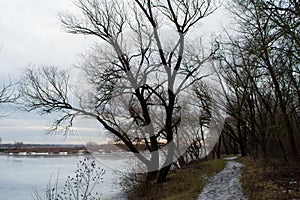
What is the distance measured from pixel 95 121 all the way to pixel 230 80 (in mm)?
13716

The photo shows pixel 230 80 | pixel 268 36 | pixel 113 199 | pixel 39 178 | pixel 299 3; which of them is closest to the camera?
pixel 299 3

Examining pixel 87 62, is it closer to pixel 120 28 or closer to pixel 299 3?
pixel 120 28

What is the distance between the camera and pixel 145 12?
460 inches

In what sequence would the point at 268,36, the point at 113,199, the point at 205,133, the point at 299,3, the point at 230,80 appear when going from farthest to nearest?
the point at 205,133 → the point at 230,80 → the point at 113,199 → the point at 268,36 → the point at 299,3

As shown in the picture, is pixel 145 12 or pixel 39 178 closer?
pixel 145 12

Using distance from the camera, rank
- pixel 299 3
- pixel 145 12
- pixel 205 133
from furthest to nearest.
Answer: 1. pixel 205 133
2. pixel 145 12
3. pixel 299 3

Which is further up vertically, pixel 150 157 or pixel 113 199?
pixel 150 157

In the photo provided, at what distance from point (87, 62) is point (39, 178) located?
10.1 metres

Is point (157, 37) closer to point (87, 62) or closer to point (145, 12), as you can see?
point (145, 12)

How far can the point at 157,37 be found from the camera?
11.9 m

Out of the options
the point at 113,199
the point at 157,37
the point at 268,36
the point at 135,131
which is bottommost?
the point at 113,199

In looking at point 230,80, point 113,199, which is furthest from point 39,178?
point 230,80

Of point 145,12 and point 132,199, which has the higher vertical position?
point 145,12

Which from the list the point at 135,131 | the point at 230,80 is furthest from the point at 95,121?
the point at 230,80
